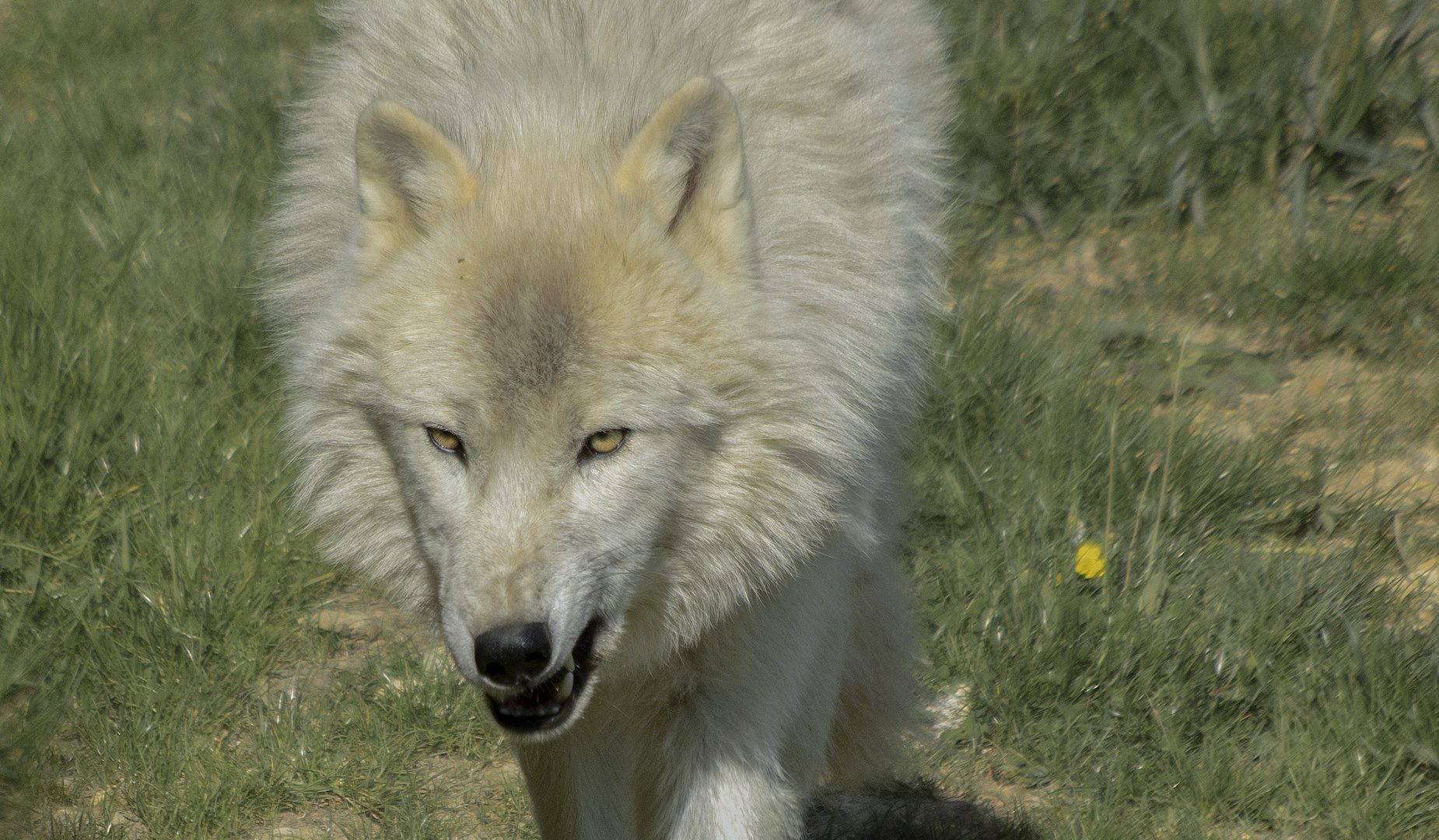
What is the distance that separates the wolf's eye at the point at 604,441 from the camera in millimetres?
2275

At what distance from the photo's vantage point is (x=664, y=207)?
94.0 inches

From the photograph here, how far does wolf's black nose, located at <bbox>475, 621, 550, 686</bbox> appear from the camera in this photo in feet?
6.93

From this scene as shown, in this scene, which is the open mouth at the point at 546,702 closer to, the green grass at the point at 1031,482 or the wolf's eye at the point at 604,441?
the wolf's eye at the point at 604,441

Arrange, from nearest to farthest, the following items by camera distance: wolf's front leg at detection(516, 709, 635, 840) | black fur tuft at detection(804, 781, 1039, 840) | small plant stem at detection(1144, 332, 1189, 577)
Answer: wolf's front leg at detection(516, 709, 635, 840) < black fur tuft at detection(804, 781, 1039, 840) < small plant stem at detection(1144, 332, 1189, 577)

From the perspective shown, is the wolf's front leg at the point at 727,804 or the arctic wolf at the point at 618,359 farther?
the wolf's front leg at the point at 727,804

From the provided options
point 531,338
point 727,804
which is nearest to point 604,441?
point 531,338

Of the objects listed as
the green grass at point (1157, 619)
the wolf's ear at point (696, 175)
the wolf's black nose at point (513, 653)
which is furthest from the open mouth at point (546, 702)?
the green grass at point (1157, 619)

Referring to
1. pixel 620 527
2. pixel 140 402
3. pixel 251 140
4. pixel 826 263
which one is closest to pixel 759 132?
pixel 826 263

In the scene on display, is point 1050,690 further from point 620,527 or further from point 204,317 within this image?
point 204,317

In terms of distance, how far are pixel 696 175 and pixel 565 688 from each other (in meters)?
1.06

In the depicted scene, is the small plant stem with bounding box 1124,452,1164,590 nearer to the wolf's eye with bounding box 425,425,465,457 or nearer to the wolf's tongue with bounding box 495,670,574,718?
the wolf's tongue with bounding box 495,670,574,718

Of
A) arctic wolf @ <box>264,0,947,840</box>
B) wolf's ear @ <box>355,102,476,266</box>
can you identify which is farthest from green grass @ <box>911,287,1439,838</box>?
wolf's ear @ <box>355,102,476,266</box>

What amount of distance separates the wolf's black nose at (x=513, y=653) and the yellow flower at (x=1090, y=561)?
2.10 m

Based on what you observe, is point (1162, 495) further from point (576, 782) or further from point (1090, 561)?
point (576, 782)
